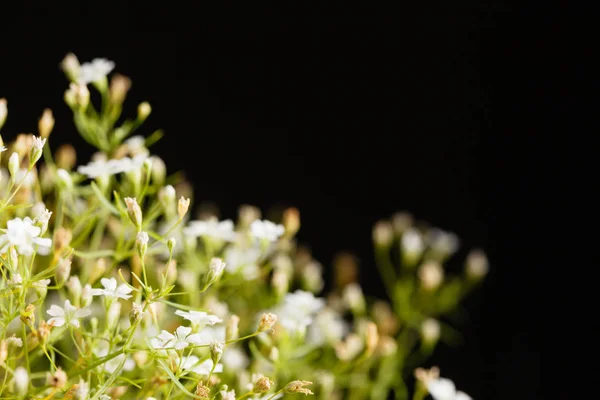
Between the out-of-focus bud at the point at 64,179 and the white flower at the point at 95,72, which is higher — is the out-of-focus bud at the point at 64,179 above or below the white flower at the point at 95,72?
below

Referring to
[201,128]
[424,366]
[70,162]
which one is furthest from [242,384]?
[201,128]

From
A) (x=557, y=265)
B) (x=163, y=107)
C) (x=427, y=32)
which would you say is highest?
(x=427, y=32)

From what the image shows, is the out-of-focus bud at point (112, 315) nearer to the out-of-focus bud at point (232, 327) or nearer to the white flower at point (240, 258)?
the out-of-focus bud at point (232, 327)

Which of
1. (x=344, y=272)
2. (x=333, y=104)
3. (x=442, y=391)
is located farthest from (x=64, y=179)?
(x=333, y=104)

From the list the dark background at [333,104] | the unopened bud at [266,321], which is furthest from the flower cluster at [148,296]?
the dark background at [333,104]

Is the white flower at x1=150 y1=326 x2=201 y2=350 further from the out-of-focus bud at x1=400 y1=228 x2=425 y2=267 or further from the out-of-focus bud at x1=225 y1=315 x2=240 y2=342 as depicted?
the out-of-focus bud at x1=400 y1=228 x2=425 y2=267

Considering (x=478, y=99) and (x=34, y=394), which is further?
(x=478, y=99)

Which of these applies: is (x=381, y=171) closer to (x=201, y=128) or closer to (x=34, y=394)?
(x=201, y=128)
